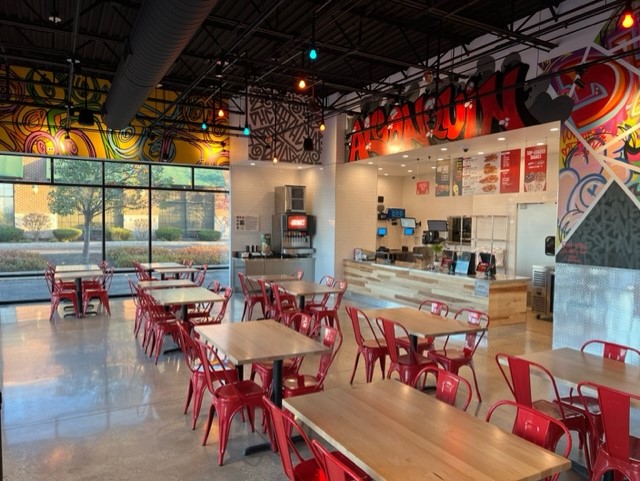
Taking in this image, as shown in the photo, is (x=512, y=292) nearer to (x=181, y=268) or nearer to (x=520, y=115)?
(x=520, y=115)

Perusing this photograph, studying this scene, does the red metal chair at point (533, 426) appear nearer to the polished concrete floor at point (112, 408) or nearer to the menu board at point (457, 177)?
A: the polished concrete floor at point (112, 408)

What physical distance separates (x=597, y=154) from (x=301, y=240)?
24.0 ft

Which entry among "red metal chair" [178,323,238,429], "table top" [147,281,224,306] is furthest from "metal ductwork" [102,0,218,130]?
"table top" [147,281,224,306]

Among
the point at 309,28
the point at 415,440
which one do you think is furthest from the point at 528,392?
the point at 309,28

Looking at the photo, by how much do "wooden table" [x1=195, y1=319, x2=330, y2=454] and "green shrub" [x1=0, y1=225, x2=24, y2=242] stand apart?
7.88 meters

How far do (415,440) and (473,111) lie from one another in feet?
21.3

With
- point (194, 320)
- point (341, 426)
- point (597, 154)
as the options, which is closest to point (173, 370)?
point (194, 320)

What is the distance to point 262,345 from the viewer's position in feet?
12.4

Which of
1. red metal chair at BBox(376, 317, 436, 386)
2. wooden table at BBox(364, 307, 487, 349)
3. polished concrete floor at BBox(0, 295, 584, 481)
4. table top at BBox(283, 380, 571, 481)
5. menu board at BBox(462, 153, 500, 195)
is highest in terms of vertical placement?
menu board at BBox(462, 153, 500, 195)

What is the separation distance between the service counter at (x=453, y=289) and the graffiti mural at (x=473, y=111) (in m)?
2.39

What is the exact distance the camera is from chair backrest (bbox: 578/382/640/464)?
2.55 meters

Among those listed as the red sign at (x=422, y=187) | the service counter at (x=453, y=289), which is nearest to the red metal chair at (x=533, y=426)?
the service counter at (x=453, y=289)

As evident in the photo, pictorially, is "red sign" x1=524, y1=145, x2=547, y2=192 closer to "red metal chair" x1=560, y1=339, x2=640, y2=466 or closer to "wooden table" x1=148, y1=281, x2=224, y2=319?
"red metal chair" x1=560, y1=339, x2=640, y2=466

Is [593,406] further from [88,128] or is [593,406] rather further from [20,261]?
[20,261]
